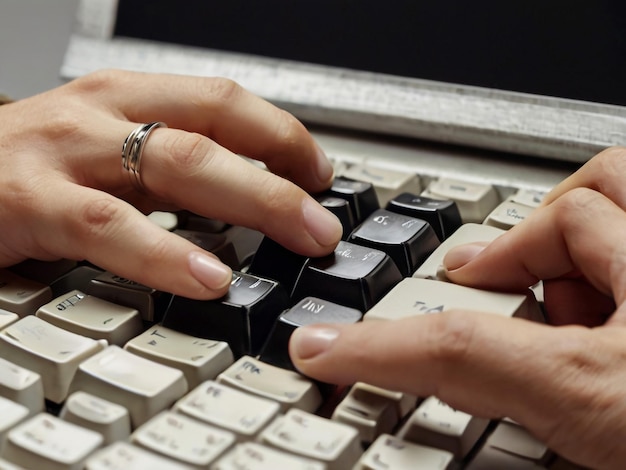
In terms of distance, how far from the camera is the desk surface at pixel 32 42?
108cm

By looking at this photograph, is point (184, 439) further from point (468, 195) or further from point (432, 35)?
point (432, 35)

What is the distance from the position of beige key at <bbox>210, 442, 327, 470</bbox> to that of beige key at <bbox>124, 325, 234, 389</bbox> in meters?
0.10

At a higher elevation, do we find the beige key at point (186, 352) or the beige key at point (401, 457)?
the beige key at point (401, 457)

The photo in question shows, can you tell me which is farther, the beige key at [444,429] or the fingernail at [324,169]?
the fingernail at [324,169]

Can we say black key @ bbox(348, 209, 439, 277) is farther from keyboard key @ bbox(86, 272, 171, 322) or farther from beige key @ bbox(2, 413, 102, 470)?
beige key @ bbox(2, 413, 102, 470)

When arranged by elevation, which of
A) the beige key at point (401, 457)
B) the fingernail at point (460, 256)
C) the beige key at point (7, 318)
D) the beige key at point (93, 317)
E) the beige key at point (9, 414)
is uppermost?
the fingernail at point (460, 256)

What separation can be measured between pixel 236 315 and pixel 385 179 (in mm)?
262

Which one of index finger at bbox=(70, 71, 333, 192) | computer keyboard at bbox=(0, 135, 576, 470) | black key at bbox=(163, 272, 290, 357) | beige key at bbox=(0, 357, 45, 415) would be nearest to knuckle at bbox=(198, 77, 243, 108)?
index finger at bbox=(70, 71, 333, 192)

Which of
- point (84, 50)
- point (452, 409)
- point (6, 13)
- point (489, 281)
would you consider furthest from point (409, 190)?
point (6, 13)

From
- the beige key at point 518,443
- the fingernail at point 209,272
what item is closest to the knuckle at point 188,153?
the fingernail at point 209,272

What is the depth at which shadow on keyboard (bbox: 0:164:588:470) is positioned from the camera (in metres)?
0.48

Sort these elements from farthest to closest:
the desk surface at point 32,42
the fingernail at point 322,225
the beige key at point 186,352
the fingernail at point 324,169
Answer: the desk surface at point 32,42, the fingernail at point 324,169, the fingernail at point 322,225, the beige key at point 186,352

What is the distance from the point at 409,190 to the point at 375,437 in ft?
1.10

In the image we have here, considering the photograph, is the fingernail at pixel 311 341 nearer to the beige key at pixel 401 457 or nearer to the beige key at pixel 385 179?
the beige key at pixel 401 457
